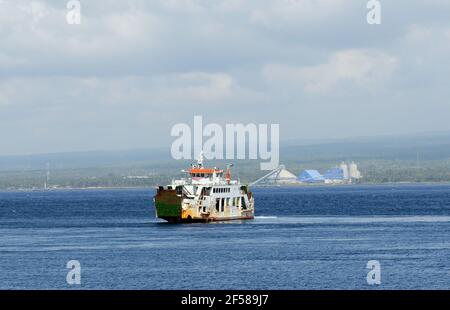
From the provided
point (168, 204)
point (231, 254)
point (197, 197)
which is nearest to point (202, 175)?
point (197, 197)

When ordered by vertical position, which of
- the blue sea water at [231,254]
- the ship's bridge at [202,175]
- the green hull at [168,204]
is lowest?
the blue sea water at [231,254]

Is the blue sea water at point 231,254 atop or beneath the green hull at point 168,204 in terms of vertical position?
beneath

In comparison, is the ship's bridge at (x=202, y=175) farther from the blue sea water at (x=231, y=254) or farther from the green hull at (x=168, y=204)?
the blue sea water at (x=231, y=254)

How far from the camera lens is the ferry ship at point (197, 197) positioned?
148 m

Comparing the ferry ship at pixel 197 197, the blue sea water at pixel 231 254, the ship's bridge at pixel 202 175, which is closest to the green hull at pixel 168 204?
the ferry ship at pixel 197 197

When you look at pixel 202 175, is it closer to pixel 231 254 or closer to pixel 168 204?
pixel 168 204

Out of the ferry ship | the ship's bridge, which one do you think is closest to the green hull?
the ferry ship

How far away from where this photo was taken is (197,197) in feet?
491

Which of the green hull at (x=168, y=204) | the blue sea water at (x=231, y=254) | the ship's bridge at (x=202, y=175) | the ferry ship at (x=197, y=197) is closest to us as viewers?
the blue sea water at (x=231, y=254)

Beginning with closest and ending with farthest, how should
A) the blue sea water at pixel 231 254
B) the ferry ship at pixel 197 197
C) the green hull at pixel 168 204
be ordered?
1. the blue sea water at pixel 231 254
2. the green hull at pixel 168 204
3. the ferry ship at pixel 197 197

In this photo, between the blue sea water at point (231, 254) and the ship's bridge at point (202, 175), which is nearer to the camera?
the blue sea water at point (231, 254)

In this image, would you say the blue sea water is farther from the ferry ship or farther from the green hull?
the ferry ship

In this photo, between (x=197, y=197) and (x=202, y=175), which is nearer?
(x=197, y=197)
